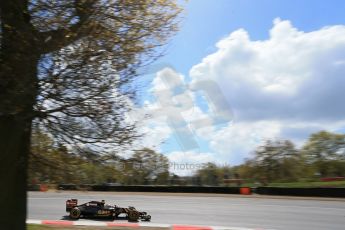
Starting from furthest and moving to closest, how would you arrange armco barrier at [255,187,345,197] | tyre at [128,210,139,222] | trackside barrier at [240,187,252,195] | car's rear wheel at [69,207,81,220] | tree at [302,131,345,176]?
tree at [302,131,345,176]
trackside barrier at [240,187,252,195]
armco barrier at [255,187,345,197]
car's rear wheel at [69,207,81,220]
tyre at [128,210,139,222]

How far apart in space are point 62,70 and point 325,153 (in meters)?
71.8

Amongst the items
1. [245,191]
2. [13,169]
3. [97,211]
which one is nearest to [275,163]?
[245,191]

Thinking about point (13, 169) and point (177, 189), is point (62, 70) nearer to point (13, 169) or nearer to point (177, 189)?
point (13, 169)

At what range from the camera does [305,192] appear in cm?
3316

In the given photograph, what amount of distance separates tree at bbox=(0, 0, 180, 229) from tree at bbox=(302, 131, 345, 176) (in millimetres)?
63152

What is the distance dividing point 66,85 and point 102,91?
0.76 m

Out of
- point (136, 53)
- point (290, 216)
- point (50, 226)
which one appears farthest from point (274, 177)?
point (136, 53)

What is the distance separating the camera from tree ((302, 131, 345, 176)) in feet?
233

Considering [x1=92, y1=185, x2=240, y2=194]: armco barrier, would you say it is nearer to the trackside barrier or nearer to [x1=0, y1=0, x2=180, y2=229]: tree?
the trackside barrier

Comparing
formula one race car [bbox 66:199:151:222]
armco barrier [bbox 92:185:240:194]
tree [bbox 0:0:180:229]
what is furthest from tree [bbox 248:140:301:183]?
tree [bbox 0:0:180:229]

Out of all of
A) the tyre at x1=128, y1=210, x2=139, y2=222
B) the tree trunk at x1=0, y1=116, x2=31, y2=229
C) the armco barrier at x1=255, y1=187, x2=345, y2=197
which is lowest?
the tyre at x1=128, y1=210, x2=139, y2=222

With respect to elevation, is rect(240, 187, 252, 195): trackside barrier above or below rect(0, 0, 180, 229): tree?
below

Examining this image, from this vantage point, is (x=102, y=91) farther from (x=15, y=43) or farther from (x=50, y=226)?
(x=50, y=226)

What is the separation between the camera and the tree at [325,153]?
70938 millimetres
